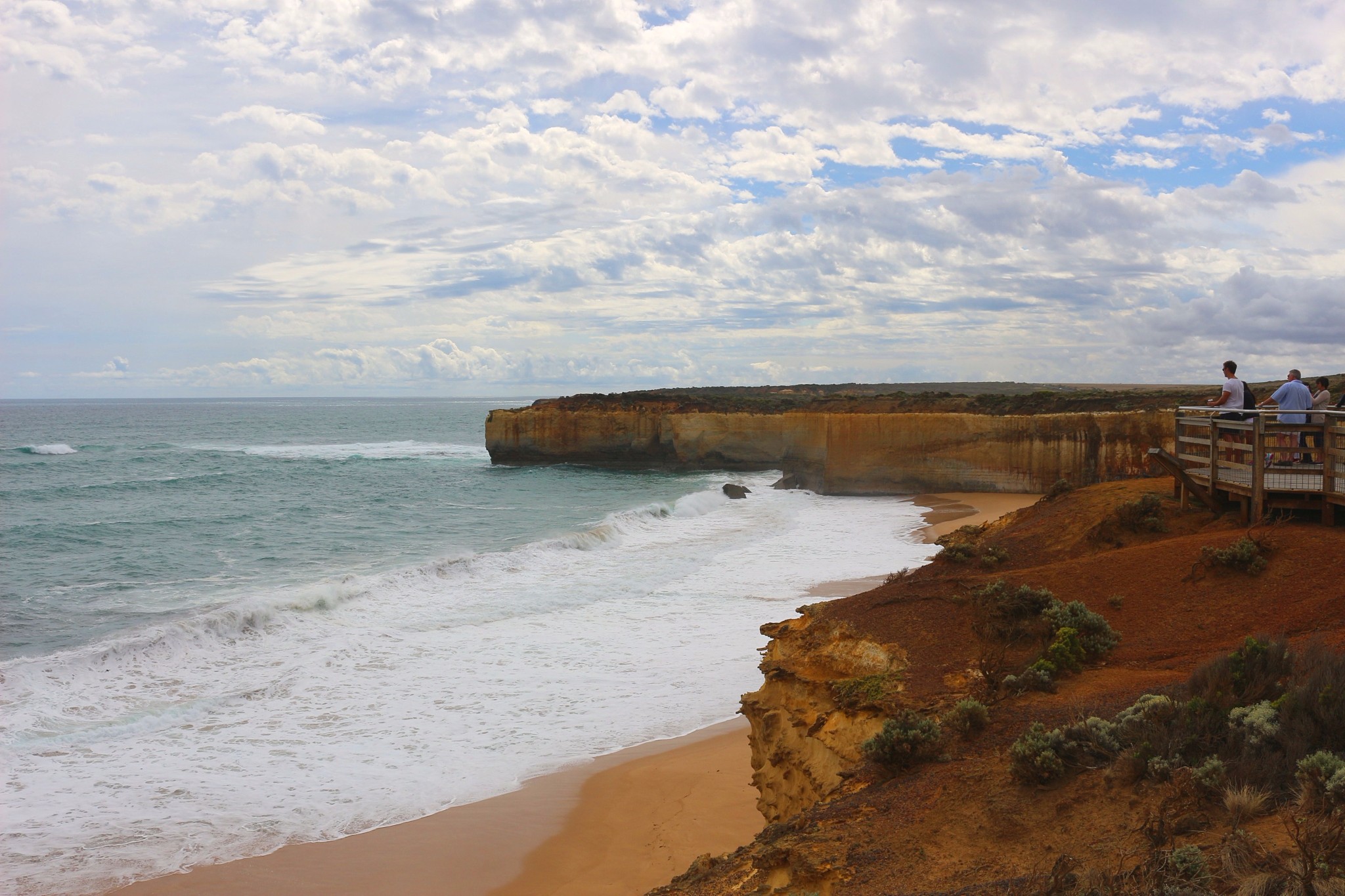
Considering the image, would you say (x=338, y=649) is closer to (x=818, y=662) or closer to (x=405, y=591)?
(x=405, y=591)

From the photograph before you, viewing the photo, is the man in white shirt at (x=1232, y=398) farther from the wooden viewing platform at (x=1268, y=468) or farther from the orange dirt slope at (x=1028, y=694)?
the orange dirt slope at (x=1028, y=694)

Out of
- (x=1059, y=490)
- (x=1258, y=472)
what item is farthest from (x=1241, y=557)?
(x=1059, y=490)

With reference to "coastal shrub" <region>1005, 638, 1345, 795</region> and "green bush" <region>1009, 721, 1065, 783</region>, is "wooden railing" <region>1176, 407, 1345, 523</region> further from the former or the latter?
"green bush" <region>1009, 721, 1065, 783</region>

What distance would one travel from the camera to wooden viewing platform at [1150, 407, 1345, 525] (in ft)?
29.5

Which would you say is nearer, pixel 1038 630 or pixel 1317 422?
pixel 1038 630

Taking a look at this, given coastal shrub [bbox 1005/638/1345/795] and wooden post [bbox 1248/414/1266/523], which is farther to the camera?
wooden post [bbox 1248/414/1266/523]

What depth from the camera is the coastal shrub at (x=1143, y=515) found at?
10406mm

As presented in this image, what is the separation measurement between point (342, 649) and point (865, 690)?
9967 millimetres

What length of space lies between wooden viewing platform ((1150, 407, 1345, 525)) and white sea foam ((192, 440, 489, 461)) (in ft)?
155

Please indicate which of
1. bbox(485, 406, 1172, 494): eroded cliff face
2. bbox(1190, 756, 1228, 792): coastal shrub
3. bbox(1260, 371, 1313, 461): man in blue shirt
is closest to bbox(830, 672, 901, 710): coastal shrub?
bbox(1190, 756, 1228, 792): coastal shrub

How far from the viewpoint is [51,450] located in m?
58.3

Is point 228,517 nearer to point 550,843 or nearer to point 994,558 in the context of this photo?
point 550,843

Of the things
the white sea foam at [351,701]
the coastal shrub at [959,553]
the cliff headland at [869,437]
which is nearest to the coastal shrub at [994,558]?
the coastal shrub at [959,553]

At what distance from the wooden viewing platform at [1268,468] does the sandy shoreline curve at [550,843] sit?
6278 millimetres
